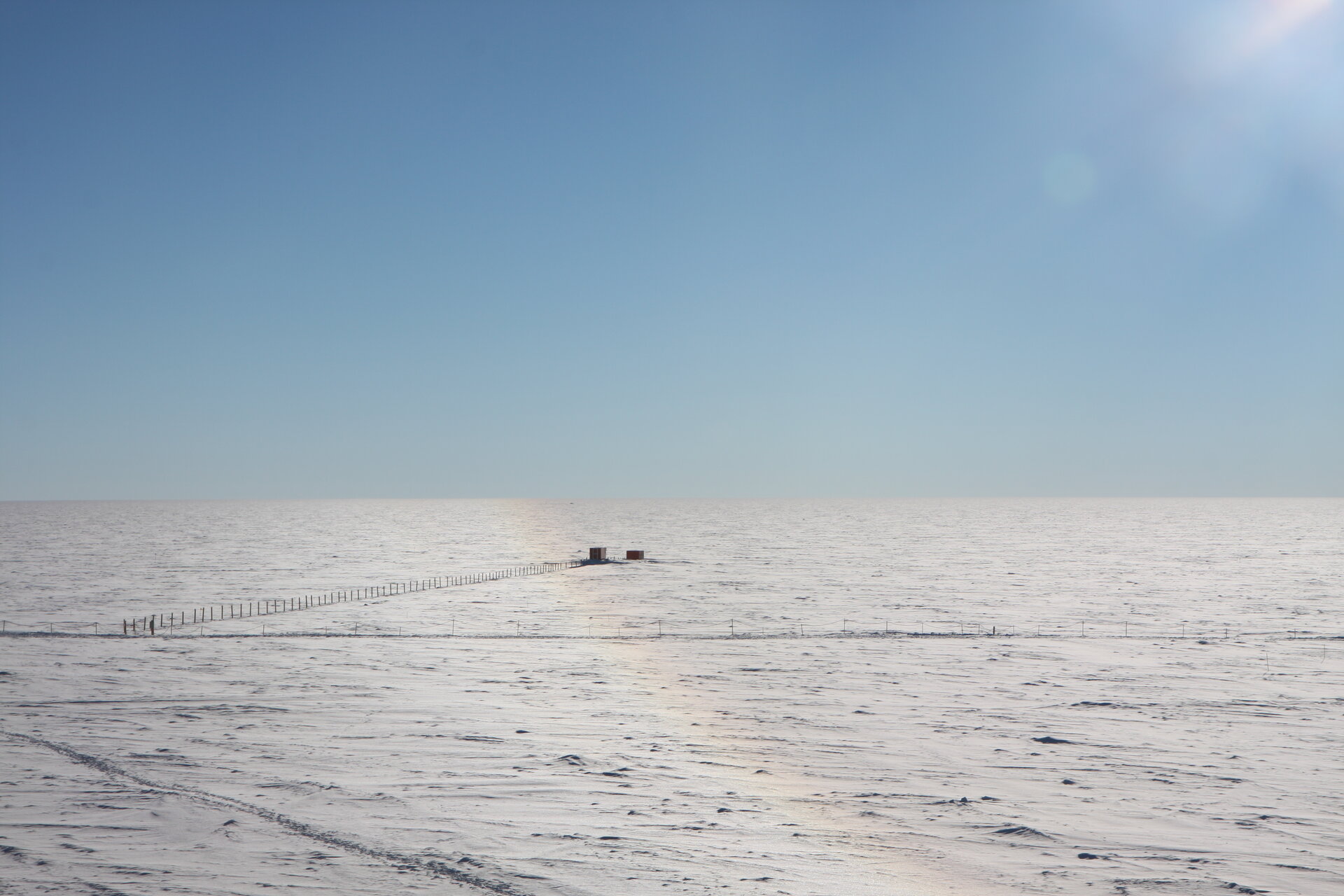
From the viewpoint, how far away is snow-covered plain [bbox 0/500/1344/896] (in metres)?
17.9

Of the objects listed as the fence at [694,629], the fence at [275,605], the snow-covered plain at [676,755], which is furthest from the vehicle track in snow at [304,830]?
the fence at [275,605]

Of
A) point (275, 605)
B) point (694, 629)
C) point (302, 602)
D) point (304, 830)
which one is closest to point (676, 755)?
point (304, 830)

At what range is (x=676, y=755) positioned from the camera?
26.2m

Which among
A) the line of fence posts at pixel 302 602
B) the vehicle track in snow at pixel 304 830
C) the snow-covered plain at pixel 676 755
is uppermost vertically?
the vehicle track in snow at pixel 304 830

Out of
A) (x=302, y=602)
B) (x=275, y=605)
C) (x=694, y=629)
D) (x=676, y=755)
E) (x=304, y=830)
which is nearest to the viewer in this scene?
(x=304, y=830)

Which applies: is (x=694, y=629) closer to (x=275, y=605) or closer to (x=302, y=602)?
(x=302, y=602)

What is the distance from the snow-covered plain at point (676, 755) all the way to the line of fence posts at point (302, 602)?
9.20ft

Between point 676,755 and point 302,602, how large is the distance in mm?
49829

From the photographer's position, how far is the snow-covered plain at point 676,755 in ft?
58.7

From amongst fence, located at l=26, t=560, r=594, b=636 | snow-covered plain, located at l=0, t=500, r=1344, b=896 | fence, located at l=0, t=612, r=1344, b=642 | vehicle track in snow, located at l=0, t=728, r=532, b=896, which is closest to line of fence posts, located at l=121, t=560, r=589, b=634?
fence, located at l=26, t=560, r=594, b=636

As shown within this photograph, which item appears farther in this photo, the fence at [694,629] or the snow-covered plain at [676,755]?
the fence at [694,629]

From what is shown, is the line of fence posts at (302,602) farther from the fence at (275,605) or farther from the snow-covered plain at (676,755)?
the snow-covered plain at (676,755)

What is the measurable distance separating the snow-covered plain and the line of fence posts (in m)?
2.80

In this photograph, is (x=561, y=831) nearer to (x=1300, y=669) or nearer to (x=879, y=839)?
(x=879, y=839)
